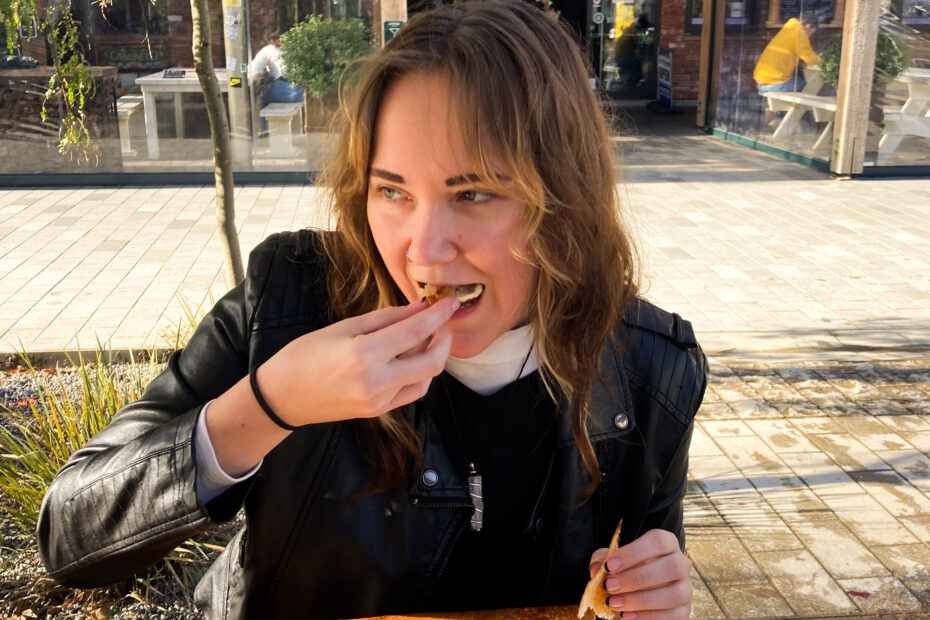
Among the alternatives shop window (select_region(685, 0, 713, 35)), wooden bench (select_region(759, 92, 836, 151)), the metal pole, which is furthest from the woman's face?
shop window (select_region(685, 0, 713, 35))

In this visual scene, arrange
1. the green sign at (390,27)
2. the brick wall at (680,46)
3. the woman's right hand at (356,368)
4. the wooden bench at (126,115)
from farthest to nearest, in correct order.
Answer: the brick wall at (680,46) < the wooden bench at (126,115) < the green sign at (390,27) < the woman's right hand at (356,368)

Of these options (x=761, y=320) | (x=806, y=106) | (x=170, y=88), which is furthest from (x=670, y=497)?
(x=806, y=106)

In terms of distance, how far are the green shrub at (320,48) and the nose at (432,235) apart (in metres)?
9.79

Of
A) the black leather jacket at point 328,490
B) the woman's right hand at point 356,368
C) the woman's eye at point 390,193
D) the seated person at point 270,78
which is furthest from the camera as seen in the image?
the seated person at point 270,78

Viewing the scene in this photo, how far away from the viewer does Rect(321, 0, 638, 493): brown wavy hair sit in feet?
5.43

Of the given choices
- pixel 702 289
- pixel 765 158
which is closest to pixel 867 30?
pixel 765 158

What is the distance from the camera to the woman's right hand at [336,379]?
1.31 meters

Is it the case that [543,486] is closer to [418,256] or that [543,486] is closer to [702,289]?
[418,256]

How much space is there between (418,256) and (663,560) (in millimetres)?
637

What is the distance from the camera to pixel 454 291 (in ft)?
5.46

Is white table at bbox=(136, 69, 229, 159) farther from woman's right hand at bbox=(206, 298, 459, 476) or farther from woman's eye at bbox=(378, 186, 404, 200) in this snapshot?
woman's right hand at bbox=(206, 298, 459, 476)

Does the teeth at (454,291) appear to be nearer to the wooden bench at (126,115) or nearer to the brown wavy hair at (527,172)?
the brown wavy hair at (527,172)

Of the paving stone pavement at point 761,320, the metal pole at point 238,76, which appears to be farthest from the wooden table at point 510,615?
the metal pole at point 238,76

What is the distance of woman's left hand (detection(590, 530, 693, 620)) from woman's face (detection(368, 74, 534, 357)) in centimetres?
45
